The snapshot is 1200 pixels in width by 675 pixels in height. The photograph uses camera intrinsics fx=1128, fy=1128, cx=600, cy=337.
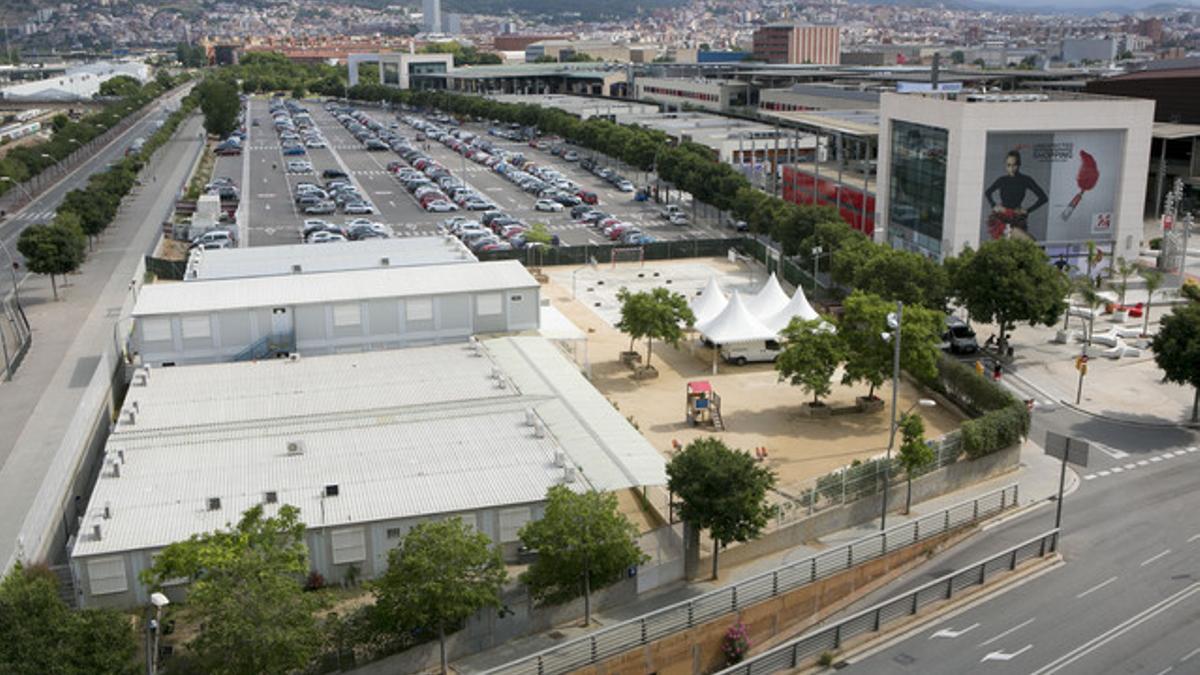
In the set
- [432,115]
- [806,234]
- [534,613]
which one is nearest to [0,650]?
[534,613]

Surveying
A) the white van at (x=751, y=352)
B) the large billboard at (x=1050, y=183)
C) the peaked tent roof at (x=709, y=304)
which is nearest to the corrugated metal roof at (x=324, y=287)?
the peaked tent roof at (x=709, y=304)

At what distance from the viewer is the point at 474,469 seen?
95.5ft

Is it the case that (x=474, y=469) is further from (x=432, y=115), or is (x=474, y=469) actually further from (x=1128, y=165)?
(x=432, y=115)

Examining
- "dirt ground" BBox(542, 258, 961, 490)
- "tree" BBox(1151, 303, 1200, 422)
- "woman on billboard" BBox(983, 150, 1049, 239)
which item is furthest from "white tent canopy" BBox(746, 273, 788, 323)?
"woman on billboard" BBox(983, 150, 1049, 239)

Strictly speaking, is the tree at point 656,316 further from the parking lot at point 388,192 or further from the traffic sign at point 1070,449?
the parking lot at point 388,192

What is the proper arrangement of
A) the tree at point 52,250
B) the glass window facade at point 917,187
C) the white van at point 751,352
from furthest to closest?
the glass window facade at point 917,187, the tree at point 52,250, the white van at point 751,352

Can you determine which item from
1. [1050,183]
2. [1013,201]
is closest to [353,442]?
[1013,201]

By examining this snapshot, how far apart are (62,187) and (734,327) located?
75458mm

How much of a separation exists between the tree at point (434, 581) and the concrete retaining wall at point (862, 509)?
710cm

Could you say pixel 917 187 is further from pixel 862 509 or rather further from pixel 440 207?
pixel 440 207

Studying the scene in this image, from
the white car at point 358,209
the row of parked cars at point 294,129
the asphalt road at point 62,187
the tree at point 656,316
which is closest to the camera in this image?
the tree at point 656,316

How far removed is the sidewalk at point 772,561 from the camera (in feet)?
80.1

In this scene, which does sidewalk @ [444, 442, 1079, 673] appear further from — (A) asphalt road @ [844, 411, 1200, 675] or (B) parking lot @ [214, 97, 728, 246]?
(B) parking lot @ [214, 97, 728, 246]

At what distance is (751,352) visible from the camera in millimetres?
44688
